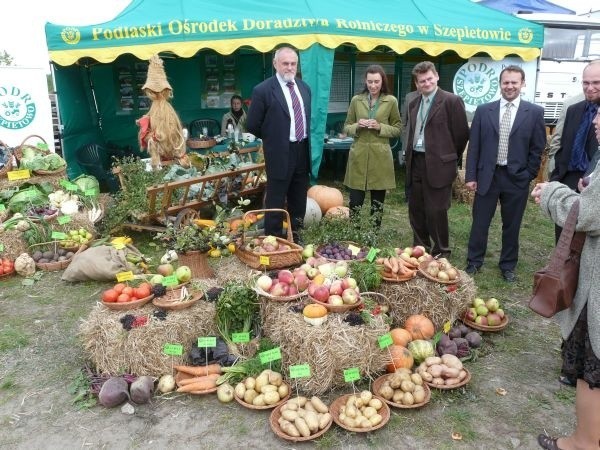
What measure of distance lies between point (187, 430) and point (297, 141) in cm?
302

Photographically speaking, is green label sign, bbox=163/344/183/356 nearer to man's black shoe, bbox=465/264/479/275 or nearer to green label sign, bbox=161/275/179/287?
green label sign, bbox=161/275/179/287

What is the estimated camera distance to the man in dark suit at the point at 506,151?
4477 mm

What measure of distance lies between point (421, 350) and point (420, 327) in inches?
9.3

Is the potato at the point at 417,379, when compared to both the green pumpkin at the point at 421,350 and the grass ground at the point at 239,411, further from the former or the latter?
the green pumpkin at the point at 421,350

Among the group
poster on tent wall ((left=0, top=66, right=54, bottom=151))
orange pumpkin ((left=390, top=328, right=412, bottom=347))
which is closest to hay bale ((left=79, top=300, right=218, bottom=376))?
orange pumpkin ((left=390, top=328, right=412, bottom=347))

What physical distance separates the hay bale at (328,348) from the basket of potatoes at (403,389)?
11 cm

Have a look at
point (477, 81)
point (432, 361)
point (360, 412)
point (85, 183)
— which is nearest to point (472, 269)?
point (432, 361)

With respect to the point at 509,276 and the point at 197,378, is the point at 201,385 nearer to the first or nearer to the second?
the point at 197,378

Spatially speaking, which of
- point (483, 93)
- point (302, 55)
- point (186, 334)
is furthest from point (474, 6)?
point (186, 334)

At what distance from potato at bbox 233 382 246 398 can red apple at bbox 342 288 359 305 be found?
0.84 meters

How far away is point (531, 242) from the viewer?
6305 mm

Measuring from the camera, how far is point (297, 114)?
5.03m

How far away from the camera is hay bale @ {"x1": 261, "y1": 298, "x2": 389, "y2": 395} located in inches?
122

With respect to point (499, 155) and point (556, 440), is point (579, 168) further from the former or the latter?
point (556, 440)
